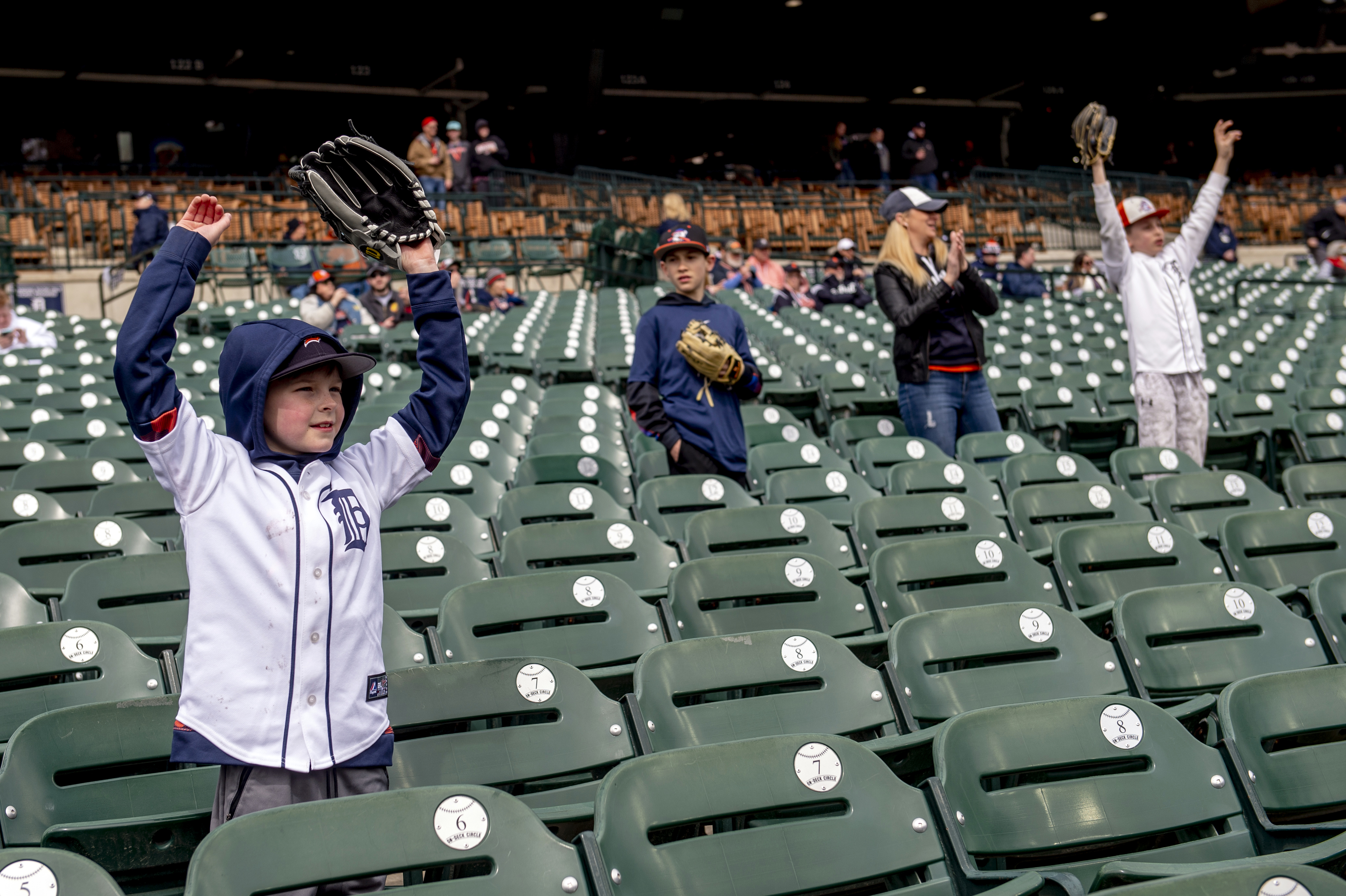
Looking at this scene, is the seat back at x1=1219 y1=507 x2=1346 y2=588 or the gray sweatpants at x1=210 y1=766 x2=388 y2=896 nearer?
the gray sweatpants at x1=210 y1=766 x2=388 y2=896

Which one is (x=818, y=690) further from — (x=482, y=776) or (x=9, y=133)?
(x=9, y=133)

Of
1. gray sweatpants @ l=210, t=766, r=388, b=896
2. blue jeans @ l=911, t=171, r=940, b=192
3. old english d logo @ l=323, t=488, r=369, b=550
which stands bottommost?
gray sweatpants @ l=210, t=766, r=388, b=896

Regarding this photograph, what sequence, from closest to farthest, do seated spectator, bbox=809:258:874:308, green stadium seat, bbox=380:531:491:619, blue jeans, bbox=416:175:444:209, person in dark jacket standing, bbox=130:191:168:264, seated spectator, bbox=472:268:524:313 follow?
1. green stadium seat, bbox=380:531:491:619
2. seated spectator, bbox=809:258:874:308
3. seated spectator, bbox=472:268:524:313
4. person in dark jacket standing, bbox=130:191:168:264
5. blue jeans, bbox=416:175:444:209

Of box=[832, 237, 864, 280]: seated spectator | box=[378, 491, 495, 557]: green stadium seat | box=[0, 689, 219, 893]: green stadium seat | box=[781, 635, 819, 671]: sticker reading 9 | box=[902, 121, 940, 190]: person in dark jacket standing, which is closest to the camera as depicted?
box=[0, 689, 219, 893]: green stadium seat

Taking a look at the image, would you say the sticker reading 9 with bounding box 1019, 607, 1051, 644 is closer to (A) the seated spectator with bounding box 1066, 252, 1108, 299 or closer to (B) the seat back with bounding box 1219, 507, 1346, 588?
(B) the seat back with bounding box 1219, 507, 1346, 588

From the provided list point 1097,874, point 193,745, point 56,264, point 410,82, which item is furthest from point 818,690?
point 410,82

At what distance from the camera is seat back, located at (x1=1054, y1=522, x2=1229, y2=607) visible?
12.7 feet

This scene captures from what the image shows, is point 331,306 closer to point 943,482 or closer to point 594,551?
point 943,482

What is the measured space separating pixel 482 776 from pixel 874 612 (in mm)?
1583

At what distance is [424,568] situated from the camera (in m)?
3.93

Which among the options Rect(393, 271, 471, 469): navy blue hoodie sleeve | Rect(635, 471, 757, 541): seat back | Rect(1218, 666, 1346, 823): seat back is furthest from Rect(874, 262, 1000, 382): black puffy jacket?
Rect(393, 271, 471, 469): navy blue hoodie sleeve

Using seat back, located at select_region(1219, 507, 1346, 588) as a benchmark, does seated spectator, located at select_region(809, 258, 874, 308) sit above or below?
above

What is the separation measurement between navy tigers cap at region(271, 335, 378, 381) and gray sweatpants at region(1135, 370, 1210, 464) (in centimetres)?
448

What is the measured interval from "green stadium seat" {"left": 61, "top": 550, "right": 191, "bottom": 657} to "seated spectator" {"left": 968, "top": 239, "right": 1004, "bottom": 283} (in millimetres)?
12710
